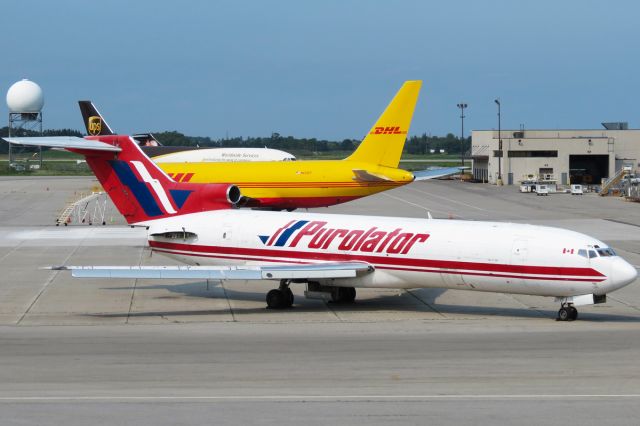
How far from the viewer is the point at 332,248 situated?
97.7 ft

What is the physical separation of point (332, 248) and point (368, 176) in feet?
83.5

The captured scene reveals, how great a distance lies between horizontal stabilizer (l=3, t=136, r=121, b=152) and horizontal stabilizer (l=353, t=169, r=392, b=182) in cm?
2353

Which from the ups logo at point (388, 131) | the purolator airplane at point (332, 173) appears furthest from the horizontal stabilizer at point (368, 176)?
the ups logo at point (388, 131)

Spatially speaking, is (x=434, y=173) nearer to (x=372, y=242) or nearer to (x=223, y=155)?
(x=223, y=155)

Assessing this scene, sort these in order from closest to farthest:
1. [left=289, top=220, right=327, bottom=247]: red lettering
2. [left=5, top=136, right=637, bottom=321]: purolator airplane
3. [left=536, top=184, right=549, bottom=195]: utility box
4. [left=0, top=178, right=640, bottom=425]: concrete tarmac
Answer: [left=0, top=178, right=640, bottom=425]: concrete tarmac
[left=5, top=136, right=637, bottom=321]: purolator airplane
[left=289, top=220, right=327, bottom=247]: red lettering
[left=536, top=184, right=549, bottom=195]: utility box

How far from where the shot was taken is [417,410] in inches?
672

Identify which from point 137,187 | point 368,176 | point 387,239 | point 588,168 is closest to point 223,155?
point 368,176

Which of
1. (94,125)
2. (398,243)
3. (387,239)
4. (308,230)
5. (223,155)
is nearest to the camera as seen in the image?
(398,243)

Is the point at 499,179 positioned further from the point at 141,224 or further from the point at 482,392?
the point at 482,392

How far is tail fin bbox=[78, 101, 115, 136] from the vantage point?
8848 cm

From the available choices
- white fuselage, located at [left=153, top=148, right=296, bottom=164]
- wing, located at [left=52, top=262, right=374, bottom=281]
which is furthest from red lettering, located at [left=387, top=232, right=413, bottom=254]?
white fuselage, located at [left=153, top=148, right=296, bottom=164]

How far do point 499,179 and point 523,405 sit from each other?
308 ft

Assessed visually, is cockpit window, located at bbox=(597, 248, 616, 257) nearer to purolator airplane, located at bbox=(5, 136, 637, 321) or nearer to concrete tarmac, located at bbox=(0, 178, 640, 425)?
purolator airplane, located at bbox=(5, 136, 637, 321)

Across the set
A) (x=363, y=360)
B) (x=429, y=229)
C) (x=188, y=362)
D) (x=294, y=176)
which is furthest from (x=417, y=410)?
(x=294, y=176)
